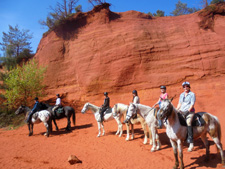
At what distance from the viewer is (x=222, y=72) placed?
15.6m

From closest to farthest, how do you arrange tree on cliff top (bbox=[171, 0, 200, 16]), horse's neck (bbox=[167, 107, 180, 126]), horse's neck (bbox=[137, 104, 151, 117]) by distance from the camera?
horse's neck (bbox=[167, 107, 180, 126]) < horse's neck (bbox=[137, 104, 151, 117]) < tree on cliff top (bbox=[171, 0, 200, 16])

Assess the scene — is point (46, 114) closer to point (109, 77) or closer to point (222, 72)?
point (109, 77)

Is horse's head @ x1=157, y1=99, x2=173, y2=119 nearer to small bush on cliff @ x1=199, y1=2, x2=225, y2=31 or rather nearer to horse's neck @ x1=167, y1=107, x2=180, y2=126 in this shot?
horse's neck @ x1=167, y1=107, x2=180, y2=126

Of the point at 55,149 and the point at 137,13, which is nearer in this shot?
the point at 55,149

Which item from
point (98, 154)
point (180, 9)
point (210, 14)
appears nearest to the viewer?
point (98, 154)

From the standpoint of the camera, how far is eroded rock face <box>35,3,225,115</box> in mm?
16375

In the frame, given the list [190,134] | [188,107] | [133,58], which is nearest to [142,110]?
[188,107]

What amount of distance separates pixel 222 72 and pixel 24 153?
59.3 feet

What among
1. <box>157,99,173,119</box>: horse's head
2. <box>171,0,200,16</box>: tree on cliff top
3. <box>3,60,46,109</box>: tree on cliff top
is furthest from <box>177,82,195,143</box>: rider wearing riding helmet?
<box>171,0,200,16</box>: tree on cliff top

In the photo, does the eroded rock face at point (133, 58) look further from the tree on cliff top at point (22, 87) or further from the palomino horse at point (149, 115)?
the palomino horse at point (149, 115)

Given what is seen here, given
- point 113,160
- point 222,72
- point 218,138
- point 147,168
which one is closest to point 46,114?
point 113,160

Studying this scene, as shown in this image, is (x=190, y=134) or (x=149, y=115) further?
(x=149, y=115)

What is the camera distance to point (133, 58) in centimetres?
1816

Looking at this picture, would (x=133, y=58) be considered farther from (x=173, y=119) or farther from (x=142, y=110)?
(x=173, y=119)
